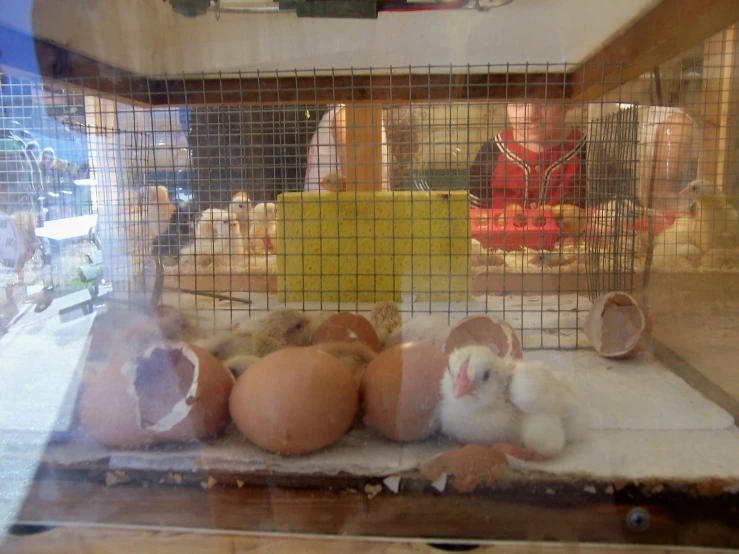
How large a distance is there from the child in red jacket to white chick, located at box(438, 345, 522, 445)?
1.63 ft

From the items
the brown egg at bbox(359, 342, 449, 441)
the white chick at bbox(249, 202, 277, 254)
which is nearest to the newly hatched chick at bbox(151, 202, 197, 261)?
the white chick at bbox(249, 202, 277, 254)

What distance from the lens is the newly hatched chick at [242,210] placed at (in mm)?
1224

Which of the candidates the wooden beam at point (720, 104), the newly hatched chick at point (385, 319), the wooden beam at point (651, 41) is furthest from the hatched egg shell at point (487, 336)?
the wooden beam at point (720, 104)

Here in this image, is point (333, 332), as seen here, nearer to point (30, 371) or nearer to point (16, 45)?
point (30, 371)

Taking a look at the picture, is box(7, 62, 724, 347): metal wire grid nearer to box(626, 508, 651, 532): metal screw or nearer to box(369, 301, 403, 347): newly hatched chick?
box(369, 301, 403, 347): newly hatched chick

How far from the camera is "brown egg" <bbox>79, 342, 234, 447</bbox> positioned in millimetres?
716

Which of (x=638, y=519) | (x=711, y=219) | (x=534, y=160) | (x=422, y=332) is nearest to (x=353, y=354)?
(x=422, y=332)

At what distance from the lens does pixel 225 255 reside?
1.49 metres

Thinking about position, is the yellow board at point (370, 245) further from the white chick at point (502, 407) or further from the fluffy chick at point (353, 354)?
the white chick at point (502, 407)

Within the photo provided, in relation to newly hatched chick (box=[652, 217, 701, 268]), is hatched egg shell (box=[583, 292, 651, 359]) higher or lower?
lower

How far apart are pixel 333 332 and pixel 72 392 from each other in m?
0.42

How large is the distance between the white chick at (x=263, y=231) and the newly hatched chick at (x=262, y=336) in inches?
12.6

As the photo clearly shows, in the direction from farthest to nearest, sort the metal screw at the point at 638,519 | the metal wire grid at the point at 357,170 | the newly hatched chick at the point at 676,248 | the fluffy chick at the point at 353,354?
1. the newly hatched chick at the point at 676,248
2. the metal wire grid at the point at 357,170
3. the fluffy chick at the point at 353,354
4. the metal screw at the point at 638,519

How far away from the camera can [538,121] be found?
1.20 m
